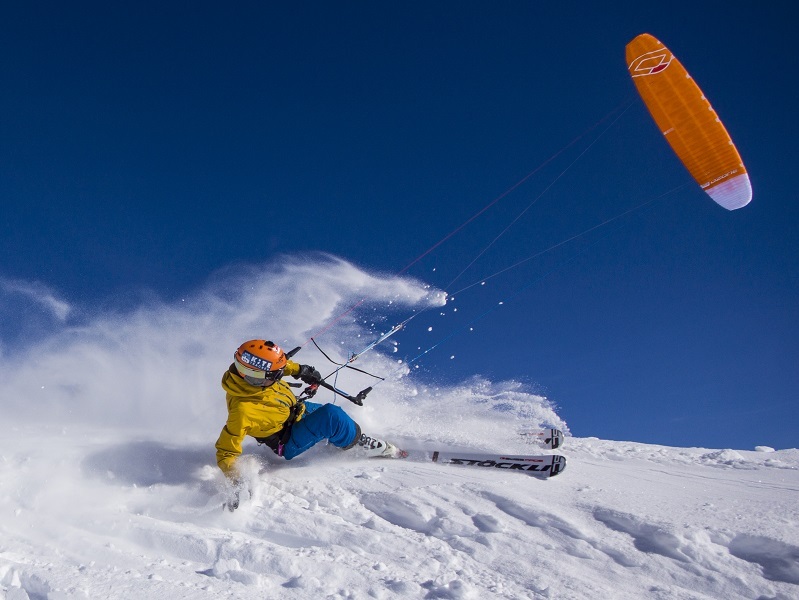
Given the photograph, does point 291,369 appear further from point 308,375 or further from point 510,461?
point 510,461

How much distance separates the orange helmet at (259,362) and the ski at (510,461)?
7.90 feet

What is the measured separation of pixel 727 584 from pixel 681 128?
7.59 meters

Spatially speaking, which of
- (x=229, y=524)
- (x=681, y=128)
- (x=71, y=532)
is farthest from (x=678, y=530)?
(x=681, y=128)

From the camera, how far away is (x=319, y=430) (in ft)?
20.4

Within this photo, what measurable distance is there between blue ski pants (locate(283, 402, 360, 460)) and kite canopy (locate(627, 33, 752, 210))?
7.19 m

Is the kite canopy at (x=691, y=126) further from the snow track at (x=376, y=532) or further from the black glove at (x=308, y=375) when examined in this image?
the black glove at (x=308, y=375)

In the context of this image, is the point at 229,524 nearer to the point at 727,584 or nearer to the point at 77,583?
the point at 77,583

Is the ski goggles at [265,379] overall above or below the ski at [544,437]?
below

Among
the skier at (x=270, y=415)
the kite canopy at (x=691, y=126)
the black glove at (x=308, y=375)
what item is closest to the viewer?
the skier at (x=270, y=415)

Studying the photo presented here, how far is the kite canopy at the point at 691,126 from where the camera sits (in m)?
8.42

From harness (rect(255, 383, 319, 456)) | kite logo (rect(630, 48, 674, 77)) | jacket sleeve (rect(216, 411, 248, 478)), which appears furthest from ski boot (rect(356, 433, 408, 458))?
kite logo (rect(630, 48, 674, 77))

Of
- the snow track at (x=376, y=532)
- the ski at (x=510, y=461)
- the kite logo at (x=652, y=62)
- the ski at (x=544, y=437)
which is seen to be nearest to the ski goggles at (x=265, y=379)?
the snow track at (x=376, y=532)

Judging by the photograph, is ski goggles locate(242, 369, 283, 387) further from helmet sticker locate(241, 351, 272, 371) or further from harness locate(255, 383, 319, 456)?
harness locate(255, 383, 319, 456)

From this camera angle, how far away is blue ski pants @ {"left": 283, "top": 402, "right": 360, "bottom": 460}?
6.19 meters
